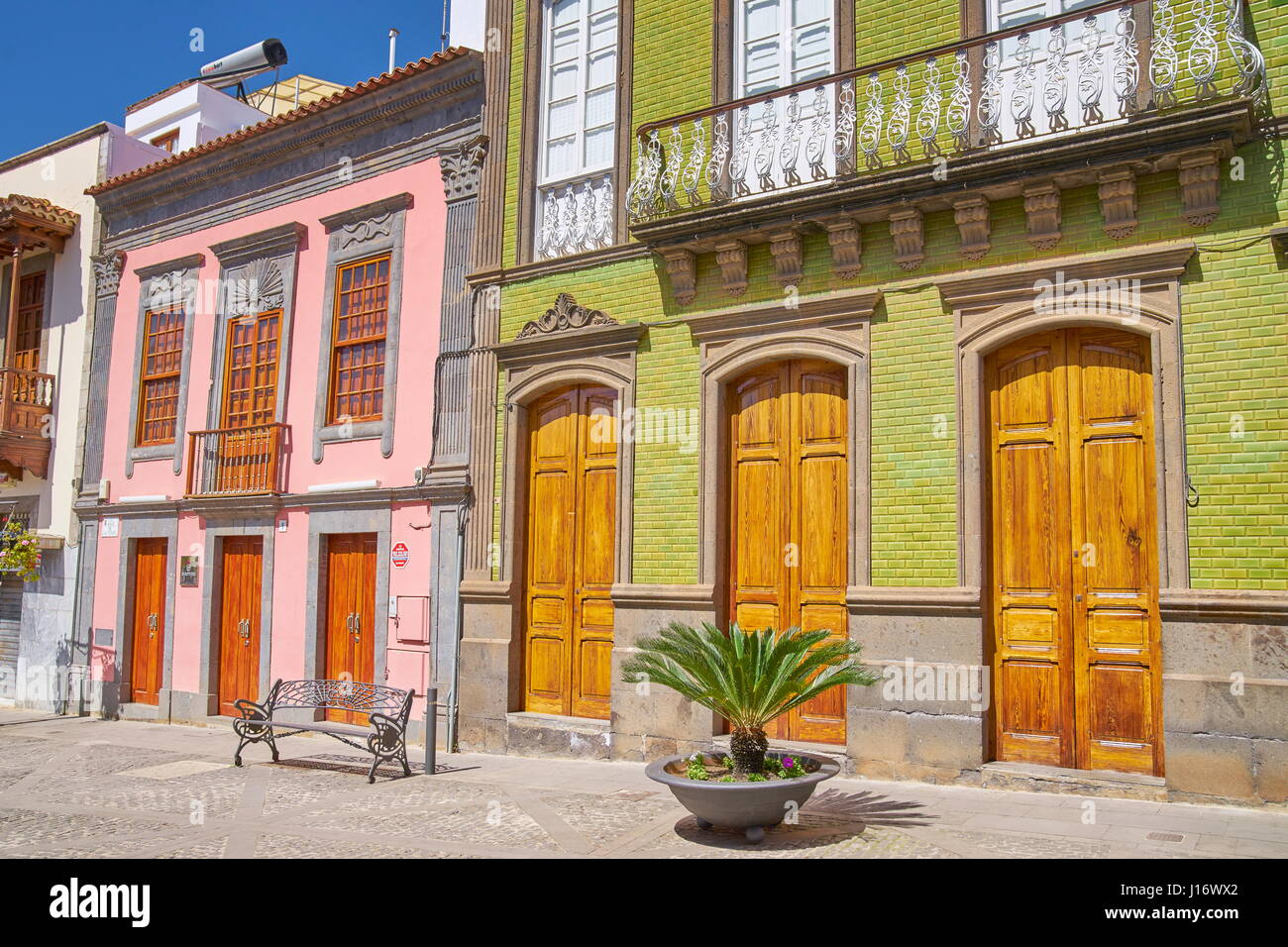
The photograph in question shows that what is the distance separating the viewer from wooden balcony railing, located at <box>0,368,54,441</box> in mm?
17750

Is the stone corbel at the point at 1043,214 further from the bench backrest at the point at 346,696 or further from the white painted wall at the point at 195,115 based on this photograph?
the white painted wall at the point at 195,115

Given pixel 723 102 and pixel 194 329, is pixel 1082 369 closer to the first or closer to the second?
pixel 723 102

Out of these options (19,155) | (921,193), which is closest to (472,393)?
(921,193)

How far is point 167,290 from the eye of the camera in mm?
17109

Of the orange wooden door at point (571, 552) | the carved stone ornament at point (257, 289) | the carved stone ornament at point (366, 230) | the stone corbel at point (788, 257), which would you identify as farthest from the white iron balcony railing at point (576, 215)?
the carved stone ornament at point (257, 289)

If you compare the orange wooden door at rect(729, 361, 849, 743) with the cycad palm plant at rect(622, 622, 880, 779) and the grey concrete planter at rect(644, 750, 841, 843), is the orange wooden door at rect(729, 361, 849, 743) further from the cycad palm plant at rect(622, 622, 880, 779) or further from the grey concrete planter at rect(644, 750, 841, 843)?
the grey concrete planter at rect(644, 750, 841, 843)

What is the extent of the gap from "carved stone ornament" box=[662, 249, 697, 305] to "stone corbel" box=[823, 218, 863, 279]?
1.51m

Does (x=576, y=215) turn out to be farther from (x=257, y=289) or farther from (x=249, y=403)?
(x=249, y=403)

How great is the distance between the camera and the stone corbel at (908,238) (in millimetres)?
9475

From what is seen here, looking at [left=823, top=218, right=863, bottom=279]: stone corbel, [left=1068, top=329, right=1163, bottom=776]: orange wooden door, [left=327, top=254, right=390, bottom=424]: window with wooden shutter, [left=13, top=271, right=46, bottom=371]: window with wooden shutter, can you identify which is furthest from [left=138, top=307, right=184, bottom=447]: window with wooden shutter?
[left=1068, top=329, right=1163, bottom=776]: orange wooden door

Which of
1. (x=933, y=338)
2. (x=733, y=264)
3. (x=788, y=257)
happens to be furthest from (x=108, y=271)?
(x=933, y=338)

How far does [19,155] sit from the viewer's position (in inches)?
782

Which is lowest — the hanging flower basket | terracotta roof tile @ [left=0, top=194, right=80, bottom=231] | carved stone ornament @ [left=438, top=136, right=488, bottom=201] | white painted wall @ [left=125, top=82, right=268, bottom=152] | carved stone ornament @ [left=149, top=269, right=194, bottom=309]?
the hanging flower basket
